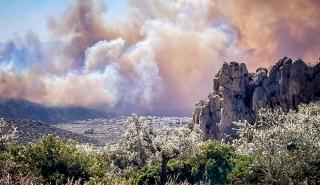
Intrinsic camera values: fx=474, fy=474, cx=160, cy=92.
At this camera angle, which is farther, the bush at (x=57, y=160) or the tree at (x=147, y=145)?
the tree at (x=147, y=145)

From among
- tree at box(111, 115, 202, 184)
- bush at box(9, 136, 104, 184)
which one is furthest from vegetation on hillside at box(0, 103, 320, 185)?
tree at box(111, 115, 202, 184)

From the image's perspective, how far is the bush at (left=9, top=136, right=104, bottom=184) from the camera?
185 feet

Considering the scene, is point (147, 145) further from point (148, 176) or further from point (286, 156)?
point (286, 156)

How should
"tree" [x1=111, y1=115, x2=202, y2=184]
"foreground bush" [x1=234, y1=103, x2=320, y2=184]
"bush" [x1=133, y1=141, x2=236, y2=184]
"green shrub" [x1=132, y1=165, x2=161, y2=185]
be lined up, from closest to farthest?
1. "foreground bush" [x1=234, y1=103, x2=320, y2=184]
2. "bush" [x1=133, y1=141, x2=236, y2=184]
3. "green shrub" [x1=132, y1=165, x2=161, y2=185]
4. "tree" [x1=111, y1=115, x2=202, y2=184]

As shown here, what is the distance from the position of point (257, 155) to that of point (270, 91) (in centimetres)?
14501

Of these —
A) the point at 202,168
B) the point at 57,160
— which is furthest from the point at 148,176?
the point at 57,160

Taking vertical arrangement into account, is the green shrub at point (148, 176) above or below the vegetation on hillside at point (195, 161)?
below

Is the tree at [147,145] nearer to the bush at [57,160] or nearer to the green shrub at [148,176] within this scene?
the green shrub at [148,176]

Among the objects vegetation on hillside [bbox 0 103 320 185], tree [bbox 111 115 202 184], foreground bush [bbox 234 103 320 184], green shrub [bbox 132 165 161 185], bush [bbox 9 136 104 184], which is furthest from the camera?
tree [bbox 111 115 202 184]

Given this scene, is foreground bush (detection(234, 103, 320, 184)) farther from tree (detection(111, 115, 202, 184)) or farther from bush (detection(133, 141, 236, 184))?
tree (detection(111, 115, 202, 184))

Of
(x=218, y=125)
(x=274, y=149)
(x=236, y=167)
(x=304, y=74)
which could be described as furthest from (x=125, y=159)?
(x=304, y=74)

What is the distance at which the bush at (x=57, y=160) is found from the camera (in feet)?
185

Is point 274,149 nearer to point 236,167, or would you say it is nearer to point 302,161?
point 302,161

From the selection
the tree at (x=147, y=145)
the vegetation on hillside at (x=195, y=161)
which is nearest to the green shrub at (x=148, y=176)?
the vegetation on hillside at (x=195, y=161)
